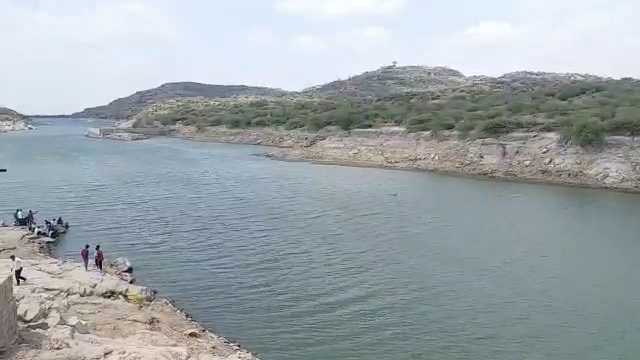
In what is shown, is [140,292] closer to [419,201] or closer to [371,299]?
[371,299]

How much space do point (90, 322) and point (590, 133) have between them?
38.1m

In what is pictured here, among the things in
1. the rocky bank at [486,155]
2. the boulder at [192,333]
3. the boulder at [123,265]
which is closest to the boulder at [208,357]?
the boulder at [192,333]

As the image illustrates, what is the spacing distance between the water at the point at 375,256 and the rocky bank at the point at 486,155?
292cm

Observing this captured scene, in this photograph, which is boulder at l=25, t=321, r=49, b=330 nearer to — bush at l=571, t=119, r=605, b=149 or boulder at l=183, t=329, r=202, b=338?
boulder at l=183, t=329, r=202, b=338

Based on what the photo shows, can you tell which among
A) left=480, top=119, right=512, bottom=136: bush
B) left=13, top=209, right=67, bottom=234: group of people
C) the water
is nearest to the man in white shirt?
the water

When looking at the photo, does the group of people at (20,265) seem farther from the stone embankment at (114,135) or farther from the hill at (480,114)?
the stone embankment at (114,135)

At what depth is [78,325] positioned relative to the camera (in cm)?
1309

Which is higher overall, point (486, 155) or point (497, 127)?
point (497, 127)

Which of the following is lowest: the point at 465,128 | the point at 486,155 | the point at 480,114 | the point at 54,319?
the point at 54,319

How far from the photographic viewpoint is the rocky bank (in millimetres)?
41884

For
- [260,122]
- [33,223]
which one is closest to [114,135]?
[260,122]

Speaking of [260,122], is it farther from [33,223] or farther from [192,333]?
[192,333]

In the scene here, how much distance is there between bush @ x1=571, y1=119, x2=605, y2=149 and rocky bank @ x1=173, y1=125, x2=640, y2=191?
21.4 inches

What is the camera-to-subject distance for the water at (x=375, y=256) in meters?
16.0
